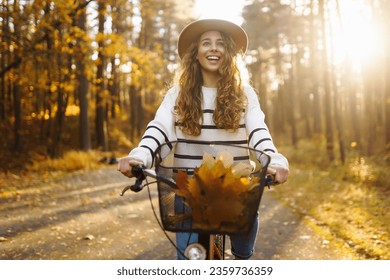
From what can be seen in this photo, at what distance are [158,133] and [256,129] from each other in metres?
0.54

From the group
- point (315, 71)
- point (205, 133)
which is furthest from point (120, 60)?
point (315, 71)

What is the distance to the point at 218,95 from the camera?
2.68 metres

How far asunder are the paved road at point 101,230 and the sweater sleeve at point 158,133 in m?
2.48

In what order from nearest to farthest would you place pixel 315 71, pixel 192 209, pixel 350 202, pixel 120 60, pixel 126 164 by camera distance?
pixel 192 209
pixel 126 164
pixel 350 202
pixel 120 60
pixel 315 71

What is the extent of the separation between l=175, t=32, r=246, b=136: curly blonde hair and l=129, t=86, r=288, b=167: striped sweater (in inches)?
1.5

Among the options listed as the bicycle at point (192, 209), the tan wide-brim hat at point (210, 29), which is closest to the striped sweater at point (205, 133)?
the bicycle at point (192, 209)

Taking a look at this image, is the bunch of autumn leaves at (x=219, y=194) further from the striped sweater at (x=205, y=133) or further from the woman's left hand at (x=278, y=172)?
the striped sweater at (x=205, y=133)

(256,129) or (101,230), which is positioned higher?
(256,129)

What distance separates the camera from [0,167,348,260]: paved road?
15.9ft

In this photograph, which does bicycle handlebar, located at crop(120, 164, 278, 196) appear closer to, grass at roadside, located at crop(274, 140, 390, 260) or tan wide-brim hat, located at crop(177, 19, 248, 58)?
tan wide-brim hat, located at crop(177, 19, 248, 58)

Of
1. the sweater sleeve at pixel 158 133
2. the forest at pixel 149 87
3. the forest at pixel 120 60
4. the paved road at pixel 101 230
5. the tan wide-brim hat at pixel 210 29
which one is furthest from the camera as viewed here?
the forest at pixel 120 60

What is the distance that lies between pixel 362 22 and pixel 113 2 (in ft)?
36.7

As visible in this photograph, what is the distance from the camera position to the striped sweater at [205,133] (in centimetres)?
248

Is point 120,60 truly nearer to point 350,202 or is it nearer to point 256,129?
point 350,202
